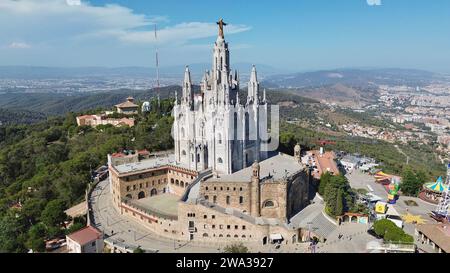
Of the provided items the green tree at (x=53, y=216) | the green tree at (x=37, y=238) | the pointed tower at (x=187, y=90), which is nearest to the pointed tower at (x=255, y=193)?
the pointed tower at (x=187, y=90)

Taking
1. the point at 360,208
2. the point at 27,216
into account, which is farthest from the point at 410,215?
the point at 27,216

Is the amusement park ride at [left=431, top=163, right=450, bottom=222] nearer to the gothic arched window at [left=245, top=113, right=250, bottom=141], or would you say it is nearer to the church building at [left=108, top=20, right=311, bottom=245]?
the church building at [left=108, top=20, right=311, bottom=245]

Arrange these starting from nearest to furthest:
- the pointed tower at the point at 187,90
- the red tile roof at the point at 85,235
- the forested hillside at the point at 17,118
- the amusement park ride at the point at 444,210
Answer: the red tile roof at the point at 85,235 → the amusement park ride at the point at 444,210 → the pointed tower at the point at 187,90 → the forested hillside at the point at 17,118

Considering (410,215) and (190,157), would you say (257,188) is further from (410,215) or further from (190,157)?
(410,215)

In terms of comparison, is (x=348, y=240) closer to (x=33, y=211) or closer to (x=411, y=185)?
(x=411, y=185)

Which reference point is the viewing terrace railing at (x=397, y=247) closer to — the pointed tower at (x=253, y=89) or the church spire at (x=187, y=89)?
the pointed tower at (x=253, y=89)
